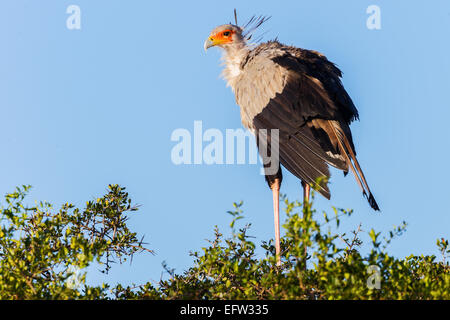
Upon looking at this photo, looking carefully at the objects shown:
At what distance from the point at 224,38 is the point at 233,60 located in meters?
0.56

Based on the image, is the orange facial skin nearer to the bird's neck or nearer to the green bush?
the bird's neck

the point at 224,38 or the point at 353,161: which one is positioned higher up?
the point at 224,38

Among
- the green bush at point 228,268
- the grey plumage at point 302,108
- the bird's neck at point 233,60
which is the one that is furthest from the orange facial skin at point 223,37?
the green bush at point 228,268

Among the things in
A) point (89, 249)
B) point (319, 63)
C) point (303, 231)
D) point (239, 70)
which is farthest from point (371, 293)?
point (239, 70)

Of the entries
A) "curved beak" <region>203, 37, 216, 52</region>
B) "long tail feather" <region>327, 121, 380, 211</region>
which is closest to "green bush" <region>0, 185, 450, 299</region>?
"long tail feather" <region>327, 121, 380, 211</region>

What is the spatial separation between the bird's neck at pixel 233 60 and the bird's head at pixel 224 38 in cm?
7

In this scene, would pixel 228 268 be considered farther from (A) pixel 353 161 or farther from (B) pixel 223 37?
(B) pixel 223 37

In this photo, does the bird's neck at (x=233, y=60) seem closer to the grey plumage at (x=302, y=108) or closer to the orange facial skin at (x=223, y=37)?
the orange facial skin at (x=223, y=37)

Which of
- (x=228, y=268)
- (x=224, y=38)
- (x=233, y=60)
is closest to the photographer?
(x=228, y=268)

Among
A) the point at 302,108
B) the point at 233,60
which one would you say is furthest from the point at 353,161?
the point at 233,60

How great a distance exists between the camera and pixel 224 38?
9.49 m

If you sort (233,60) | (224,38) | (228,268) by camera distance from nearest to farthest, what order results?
(228,268) → (233,60) → (224,38)

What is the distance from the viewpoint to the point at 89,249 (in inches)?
179
